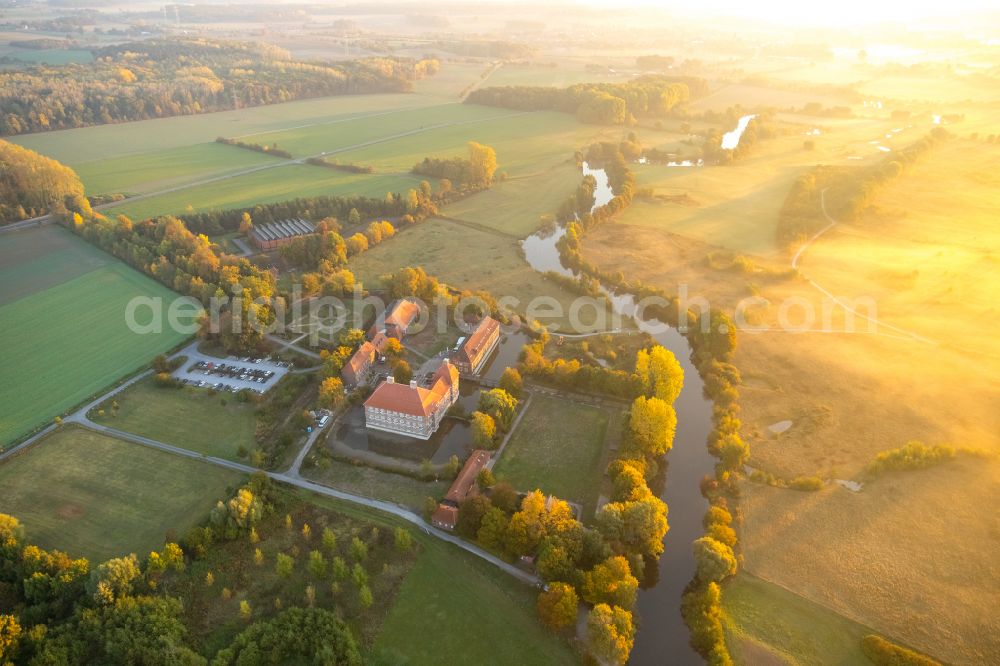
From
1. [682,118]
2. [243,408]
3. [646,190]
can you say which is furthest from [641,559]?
[682,118]

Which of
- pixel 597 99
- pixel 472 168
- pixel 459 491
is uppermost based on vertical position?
pixel 597 99

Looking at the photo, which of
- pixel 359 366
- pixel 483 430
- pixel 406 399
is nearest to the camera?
pixel 483 430

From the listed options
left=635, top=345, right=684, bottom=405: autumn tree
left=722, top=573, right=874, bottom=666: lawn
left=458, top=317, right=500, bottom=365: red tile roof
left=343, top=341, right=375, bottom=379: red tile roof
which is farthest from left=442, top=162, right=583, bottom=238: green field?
left=722, top=573, right=874, bottom=666: lawn

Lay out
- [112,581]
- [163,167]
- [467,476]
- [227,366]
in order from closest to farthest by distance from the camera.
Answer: [112,581] → [467,476] → [227,366] → [163,167]

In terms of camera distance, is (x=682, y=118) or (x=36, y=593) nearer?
(x=36, y=593)

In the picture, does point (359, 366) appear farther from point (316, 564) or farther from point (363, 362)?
point (316, 564)

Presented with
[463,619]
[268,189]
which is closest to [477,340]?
[463,619]

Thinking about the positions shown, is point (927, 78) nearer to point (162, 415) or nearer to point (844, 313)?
point (844, 313)
